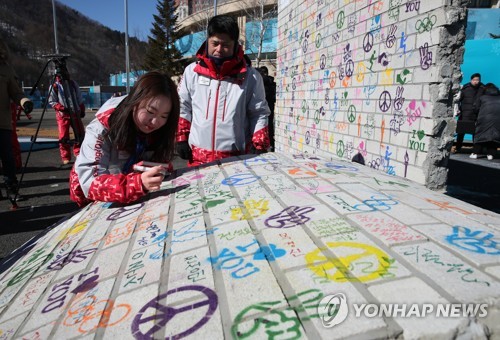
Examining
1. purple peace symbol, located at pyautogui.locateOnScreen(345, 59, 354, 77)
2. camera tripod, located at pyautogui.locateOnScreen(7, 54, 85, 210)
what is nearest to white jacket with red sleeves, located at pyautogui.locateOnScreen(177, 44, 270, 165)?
purple peace symbol, located at pyautogui.locateOnScreen(345, 59, 354, 77)

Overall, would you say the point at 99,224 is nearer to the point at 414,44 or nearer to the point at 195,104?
the point at 195,104

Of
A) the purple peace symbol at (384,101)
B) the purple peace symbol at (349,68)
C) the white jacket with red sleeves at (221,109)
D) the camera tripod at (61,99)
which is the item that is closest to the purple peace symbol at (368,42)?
the purple peace symbol at (349,68)

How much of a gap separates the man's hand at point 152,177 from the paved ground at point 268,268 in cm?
11

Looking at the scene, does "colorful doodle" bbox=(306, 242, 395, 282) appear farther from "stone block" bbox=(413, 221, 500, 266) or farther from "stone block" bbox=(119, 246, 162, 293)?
"stone block" bbox=(119, 246, 162, 293)

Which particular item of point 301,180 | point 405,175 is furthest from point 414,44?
point 301,180

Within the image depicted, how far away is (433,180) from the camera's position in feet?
8.89

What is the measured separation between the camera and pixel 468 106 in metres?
8.62

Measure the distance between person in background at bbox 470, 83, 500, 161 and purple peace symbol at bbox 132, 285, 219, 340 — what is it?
852 centimetres

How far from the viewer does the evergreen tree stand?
119 ft

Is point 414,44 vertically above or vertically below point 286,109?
above

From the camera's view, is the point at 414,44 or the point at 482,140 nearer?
the point at 414,44

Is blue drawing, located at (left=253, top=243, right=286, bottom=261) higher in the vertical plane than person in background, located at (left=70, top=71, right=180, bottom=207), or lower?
lower

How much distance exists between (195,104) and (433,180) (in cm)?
199

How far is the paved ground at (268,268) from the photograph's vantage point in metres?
0.89
